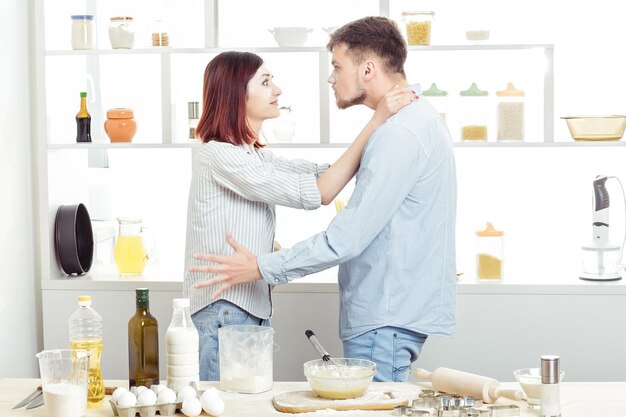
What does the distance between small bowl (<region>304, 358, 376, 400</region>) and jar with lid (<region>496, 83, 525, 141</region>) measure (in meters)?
1.69

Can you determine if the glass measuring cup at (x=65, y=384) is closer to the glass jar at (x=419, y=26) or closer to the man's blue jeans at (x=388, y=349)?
the man's blue jeans at (x=388, y=349)

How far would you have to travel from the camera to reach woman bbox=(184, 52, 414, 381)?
2.56 m

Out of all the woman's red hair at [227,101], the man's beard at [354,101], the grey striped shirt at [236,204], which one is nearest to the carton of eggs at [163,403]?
the grey striped shirt at [236,204]

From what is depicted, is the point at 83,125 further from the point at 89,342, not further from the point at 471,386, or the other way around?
the point at 471,386

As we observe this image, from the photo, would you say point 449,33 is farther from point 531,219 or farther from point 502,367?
point 502,367

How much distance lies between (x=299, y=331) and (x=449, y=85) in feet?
4.17

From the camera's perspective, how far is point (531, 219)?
4031 mm

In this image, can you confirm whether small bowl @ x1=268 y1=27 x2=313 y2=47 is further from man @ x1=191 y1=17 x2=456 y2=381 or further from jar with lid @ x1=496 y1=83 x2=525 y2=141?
man @ x1=191 y1=17 x2=456 y2=381

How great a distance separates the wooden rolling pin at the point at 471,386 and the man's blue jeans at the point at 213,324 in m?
0.66

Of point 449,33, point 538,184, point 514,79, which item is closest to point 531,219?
point 538,184

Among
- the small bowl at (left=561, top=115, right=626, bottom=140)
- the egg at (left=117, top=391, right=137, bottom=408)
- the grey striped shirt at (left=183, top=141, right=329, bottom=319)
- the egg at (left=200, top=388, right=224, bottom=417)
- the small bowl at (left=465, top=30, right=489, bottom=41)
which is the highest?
the small bowl at (left=465, top=30, right=489, bottom=41)

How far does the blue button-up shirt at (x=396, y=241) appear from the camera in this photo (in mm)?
2389

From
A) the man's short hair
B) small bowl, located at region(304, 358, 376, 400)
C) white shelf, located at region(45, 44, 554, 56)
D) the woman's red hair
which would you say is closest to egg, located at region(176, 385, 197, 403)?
small bowl, located at region(304, 358, 376, 400)

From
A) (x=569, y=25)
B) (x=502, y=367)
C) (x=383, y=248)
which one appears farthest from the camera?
(x=569, y=25)
